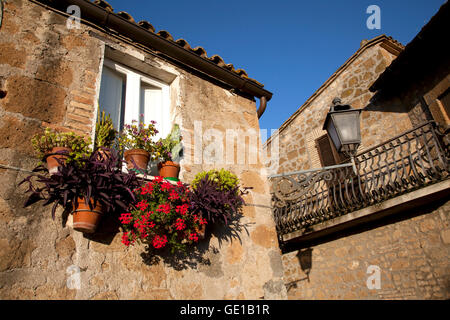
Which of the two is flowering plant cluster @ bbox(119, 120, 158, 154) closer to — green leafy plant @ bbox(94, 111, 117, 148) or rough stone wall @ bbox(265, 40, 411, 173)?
green leafy plant @ bbox(94, 111, 117, 148)

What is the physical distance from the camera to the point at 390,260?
20.1 feet

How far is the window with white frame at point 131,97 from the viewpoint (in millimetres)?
3473

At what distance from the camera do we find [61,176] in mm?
2145

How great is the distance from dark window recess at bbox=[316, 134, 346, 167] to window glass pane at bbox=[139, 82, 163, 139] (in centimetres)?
642

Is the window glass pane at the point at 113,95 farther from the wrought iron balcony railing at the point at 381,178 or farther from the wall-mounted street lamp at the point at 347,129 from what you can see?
the wall-mounted street lamp at the point at 347,129

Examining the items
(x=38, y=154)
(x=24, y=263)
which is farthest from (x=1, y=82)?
(x=24, y=263)

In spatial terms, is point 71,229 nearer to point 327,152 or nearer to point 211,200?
point 211,200

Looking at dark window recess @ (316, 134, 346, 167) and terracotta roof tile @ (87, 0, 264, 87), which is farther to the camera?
dark window recess @ (316, 134, 346, 167)

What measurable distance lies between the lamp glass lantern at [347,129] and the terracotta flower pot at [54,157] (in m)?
2.85

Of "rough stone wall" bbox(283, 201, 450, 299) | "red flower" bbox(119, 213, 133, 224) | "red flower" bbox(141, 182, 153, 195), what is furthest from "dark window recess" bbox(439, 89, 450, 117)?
"red flower" bbox(119, 213, 133, 224)

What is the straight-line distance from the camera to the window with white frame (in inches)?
137

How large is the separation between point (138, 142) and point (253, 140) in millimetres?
1829

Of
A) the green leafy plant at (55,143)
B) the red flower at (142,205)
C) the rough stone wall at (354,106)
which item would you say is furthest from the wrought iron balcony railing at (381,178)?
the green leafy plant at (55,143)

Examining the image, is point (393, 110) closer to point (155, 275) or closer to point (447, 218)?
point (447, 218)
